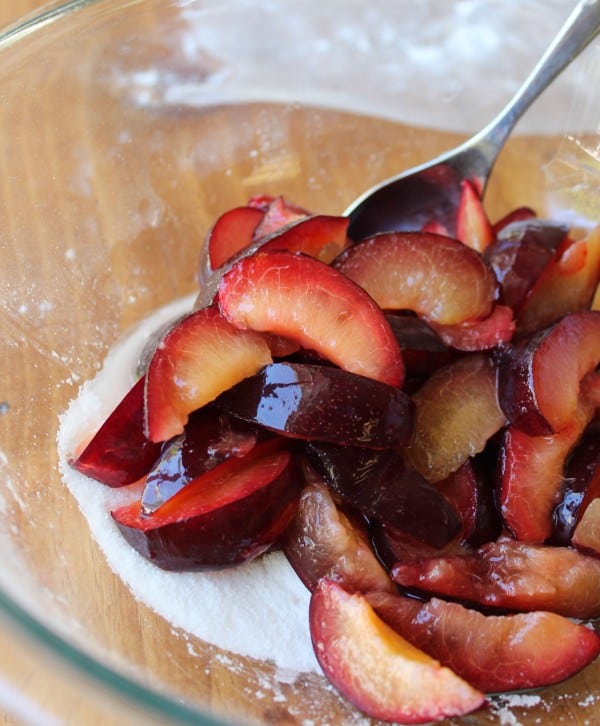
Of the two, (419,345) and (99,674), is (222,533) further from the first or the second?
(419,345)

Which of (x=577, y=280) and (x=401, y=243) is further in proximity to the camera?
(x=577, y=280)

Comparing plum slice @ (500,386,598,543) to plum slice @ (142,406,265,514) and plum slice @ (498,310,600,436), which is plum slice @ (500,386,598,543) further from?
plum slice @ (142,406,265,514)

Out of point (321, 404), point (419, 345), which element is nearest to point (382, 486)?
point (321, 404)

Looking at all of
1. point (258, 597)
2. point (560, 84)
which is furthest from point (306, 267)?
point (560, 84)

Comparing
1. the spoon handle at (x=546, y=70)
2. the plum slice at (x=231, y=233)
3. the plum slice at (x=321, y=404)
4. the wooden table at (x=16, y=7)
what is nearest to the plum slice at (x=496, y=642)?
the plum slice at (x=321, y=404)

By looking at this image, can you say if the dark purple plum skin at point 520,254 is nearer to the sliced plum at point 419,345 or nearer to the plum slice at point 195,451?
the sliced plum at point 419,345

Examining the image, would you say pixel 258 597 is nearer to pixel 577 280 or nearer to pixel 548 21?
pixel 577 280
